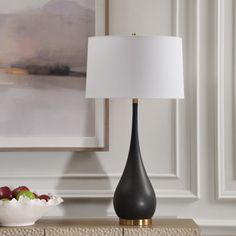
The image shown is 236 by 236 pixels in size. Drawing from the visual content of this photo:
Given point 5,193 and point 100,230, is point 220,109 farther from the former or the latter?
point 5,193

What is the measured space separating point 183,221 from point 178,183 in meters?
0.17

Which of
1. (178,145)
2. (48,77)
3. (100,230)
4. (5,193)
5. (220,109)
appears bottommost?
(100,230)

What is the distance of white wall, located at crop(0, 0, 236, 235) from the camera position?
2.13 metres

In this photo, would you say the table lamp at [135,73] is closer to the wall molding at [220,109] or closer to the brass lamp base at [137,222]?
the brass lamp base at [137,222]

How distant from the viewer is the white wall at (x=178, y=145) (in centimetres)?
213

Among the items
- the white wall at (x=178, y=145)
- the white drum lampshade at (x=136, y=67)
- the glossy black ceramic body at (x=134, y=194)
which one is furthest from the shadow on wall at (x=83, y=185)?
the white drum lampshade at (x=136, y=67)

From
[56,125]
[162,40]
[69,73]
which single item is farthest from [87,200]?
[162,40]

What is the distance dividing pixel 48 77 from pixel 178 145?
1.53 feet

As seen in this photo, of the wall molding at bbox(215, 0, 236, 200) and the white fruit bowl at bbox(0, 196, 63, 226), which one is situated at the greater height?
the wall molding at bbox(215, 0, 236, 200)

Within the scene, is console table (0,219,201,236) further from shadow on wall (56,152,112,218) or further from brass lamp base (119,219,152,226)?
shadow on wall (56,152,112,218)

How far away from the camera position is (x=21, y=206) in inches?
73.4

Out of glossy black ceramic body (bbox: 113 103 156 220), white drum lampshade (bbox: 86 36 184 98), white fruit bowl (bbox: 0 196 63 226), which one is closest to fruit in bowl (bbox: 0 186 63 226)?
white fruit bowl (bbox: 0 196 63 226)

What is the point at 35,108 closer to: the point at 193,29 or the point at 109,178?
the point at 109,178

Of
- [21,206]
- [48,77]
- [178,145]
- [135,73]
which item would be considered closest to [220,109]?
[178,145]
